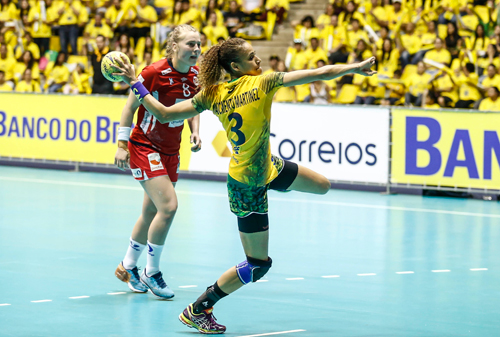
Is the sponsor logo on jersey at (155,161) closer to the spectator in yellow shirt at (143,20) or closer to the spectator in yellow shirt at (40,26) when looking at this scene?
the spectator in yellow shirt at (143,20)

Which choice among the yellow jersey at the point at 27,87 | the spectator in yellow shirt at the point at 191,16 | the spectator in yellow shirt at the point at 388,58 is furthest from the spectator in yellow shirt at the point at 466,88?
the yellow jersey at the point at 27,87

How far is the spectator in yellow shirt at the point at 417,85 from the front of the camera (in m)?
16.0

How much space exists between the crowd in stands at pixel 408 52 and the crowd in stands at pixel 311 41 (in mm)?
22

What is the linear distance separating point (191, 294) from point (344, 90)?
10.5 meters

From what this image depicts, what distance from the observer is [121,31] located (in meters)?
20.8

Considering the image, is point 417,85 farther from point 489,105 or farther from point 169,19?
point 169,19

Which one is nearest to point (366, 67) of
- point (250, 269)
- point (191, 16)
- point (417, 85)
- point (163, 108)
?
point (163, 108)

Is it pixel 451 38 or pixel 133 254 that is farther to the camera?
pixel 451 38

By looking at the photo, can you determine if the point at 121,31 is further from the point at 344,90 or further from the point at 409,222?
the point at 409,222

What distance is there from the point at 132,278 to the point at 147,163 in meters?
1.07

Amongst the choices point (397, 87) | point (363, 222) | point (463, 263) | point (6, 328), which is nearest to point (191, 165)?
point (397, 87)

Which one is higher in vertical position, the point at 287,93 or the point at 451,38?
the point at 451,38

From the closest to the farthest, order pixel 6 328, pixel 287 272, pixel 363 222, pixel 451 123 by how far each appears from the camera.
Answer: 1. pixel 6 328
2. pixel 287 272
3. pixel 363 222
4. pixel 451 123

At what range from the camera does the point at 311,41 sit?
58.7 feet
